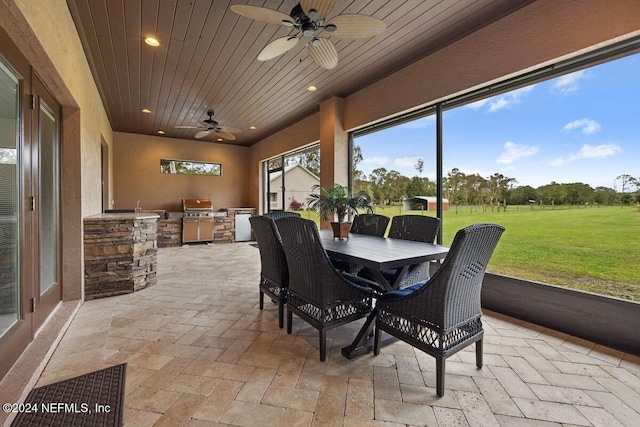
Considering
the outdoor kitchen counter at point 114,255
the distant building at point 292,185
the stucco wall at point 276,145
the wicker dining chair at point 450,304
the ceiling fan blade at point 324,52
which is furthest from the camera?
the distant building at point 292,185

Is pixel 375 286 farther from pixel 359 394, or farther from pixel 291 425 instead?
pixel 291 425

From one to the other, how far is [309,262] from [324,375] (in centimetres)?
72

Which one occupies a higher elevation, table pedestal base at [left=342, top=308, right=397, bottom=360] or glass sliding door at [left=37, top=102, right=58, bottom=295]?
glass sliding door at [left=37, top=102, right=58, bottom=295]

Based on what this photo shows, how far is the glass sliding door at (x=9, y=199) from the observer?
5.74 feet

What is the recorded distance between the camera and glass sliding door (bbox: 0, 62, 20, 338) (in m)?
1.75

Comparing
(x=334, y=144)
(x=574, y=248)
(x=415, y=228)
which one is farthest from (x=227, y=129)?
(x=574, y=248)

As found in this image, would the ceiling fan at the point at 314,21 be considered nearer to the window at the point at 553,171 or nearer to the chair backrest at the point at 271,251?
the chair backrest at the point at 271,251

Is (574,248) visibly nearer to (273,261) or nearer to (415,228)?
(415,228)

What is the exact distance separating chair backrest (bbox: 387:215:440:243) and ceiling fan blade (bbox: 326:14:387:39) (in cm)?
167

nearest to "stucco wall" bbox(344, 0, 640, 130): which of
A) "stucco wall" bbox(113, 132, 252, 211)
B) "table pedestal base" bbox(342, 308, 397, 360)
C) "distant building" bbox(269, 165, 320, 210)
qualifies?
"table pedestal base" bbox(342, 308, 397, 360)

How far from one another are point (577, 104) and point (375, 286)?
2.41m

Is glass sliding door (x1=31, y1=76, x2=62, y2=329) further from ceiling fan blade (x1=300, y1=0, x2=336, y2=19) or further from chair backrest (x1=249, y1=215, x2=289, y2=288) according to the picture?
ceiling fan blade (x1=300, y1=0, x2=336, y2=19)

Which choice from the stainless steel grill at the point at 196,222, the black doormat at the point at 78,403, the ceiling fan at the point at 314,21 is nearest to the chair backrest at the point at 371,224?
the ceiling fan at the point at 314,21

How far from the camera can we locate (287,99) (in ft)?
15.3
